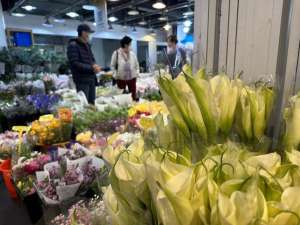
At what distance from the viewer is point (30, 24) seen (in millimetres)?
9703

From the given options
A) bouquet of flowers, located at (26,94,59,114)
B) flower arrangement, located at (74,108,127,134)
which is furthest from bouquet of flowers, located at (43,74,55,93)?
flower arrangement, located at (74,108,127,134)

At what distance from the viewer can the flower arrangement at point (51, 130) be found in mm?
2018

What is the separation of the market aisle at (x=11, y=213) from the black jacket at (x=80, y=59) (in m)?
2.39

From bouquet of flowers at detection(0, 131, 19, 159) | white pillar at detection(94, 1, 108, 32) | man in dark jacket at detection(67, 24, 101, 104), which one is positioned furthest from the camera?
white pillar at detection(94, 1, 108, 32)

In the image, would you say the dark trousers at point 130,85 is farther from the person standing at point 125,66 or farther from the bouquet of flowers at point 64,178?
the bouquet of flowers at point 64,178

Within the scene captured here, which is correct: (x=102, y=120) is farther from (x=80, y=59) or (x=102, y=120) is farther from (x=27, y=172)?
(x=80, y=59)

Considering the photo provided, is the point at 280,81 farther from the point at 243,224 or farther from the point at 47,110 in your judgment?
the point at 47,110

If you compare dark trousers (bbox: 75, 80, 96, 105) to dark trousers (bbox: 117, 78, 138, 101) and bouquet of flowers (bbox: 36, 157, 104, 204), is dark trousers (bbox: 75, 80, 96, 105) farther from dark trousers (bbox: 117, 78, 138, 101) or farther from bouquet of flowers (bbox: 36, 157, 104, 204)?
bouquet of flowers (bbox: 36, 157, 104, 204)

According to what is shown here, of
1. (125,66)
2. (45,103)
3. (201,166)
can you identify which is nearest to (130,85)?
(125,66)

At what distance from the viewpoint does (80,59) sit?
3787 mm

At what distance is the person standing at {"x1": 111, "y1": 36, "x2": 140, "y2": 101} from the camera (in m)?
4.72

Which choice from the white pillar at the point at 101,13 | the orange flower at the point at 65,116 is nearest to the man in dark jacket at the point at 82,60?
the white pillar at the point at 101,13

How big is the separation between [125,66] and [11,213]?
3542mm

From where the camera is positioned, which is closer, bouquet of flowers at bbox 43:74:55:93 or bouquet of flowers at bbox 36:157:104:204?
bouquet of flowers at bbox 36:157:104:204
